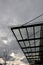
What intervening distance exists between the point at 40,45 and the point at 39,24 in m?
8.14

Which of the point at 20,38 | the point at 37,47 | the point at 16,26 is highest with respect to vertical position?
the point at 16,26

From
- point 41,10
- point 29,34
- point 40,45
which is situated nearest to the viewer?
point 41,10

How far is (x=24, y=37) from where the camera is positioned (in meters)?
17.7

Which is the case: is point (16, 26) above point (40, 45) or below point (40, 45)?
above

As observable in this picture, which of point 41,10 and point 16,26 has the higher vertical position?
point 41,10

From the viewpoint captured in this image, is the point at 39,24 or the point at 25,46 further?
the point at 25,46

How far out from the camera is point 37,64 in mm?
35188

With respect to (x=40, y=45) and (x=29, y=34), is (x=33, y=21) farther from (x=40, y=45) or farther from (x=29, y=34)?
(x=40, y=45)

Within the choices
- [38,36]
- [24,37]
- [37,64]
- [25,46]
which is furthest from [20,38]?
[37,64]

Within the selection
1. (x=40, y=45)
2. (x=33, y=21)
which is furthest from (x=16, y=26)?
(x=40, y=45)

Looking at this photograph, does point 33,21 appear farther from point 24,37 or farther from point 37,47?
point 37,47

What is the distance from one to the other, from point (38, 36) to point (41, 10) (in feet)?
14.7

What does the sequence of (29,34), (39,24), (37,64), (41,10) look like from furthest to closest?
(37,64) → (29,34) → (41,10) → (39,24)

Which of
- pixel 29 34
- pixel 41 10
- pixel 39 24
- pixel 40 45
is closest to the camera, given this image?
pixel 39 24
